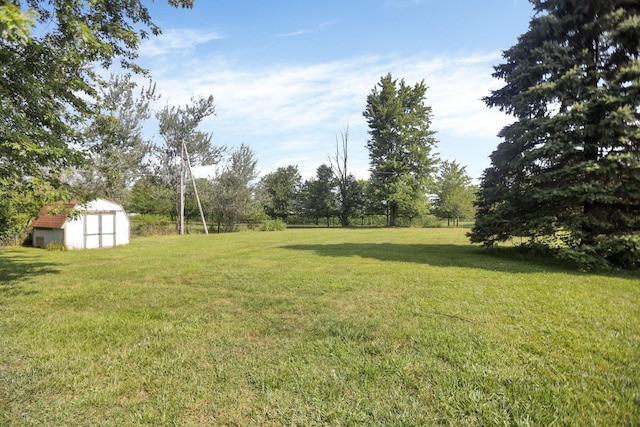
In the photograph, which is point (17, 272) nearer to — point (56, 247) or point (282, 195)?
point (56, 247)

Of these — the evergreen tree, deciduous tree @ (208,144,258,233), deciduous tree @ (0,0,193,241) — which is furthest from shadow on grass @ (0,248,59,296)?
the evergreen tree

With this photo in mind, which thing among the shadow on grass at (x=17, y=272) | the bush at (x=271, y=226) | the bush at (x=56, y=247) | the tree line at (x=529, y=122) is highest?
the tree line at (x=529, y=122)

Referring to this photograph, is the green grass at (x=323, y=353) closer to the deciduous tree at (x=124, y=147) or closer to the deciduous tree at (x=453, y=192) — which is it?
the deciduous tree at (x=124, y=147)

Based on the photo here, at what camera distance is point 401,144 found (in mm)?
35344

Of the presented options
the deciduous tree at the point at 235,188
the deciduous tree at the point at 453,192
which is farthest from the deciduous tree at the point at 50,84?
the deciduous tree at the point at 453,192

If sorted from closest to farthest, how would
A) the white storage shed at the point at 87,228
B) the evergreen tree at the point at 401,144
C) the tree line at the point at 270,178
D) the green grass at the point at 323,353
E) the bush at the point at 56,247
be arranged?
the green grass at the point at 323,353, the bush at the point at 56,247, the white storage shed at the point at 87,228, the tree line at the point at 270,178, the evergreen tree at the point at 401,144

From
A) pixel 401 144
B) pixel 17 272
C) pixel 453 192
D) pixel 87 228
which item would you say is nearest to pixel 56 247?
pixel 87 228

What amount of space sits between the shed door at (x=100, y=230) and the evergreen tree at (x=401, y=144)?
996 inches

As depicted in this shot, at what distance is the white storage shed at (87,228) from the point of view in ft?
46.3

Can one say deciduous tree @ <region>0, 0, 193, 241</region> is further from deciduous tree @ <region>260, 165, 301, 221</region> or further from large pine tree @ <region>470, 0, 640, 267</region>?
deciduous tree @ <region>260, 165, 301, 221</region>

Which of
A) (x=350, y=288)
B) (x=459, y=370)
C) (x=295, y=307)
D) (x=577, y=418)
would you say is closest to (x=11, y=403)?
(x=295, y=307)

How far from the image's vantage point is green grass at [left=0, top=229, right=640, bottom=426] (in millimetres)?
2400

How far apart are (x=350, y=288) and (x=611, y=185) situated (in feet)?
23.4

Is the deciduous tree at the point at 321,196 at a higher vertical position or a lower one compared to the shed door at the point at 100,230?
higher
